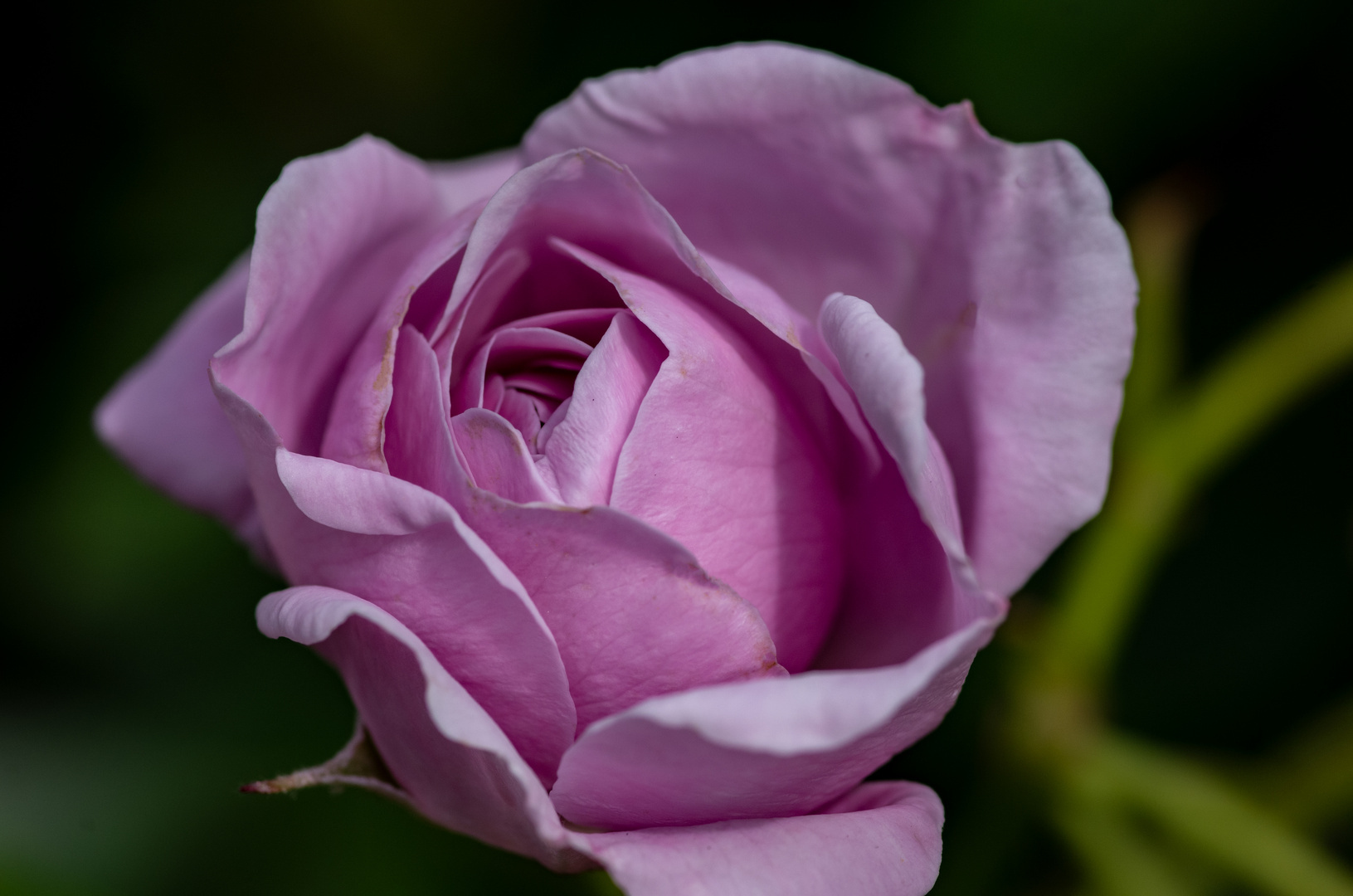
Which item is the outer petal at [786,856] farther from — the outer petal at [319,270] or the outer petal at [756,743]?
the outer petal at [319,270]

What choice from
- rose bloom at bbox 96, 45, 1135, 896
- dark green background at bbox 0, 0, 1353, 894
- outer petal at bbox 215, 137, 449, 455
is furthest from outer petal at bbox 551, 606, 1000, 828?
dark green background at bbox 0, 0, 1353, 894

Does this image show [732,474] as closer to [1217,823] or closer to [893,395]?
[893,395]

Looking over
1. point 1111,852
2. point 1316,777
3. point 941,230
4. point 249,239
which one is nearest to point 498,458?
point 941,230

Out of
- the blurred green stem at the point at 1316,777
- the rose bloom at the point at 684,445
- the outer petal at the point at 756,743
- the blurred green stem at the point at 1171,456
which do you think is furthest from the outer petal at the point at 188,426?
the blurred green stem at the point at 1316,777

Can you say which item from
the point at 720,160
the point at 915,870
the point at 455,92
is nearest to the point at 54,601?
the point at 455,92

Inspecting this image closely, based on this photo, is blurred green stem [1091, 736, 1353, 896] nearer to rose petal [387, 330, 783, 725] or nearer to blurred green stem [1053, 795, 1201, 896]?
blurred green stem [1053, 795, 1201, 896]

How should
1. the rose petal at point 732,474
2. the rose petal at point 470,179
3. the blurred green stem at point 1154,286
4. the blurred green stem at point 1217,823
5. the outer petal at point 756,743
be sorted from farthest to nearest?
the blurred green stem at point 1154,286, the blurred green stem at point 1217,823, the rose petal at point 470,179, the rose petal at point 732,474, the outer petal at point 756,743

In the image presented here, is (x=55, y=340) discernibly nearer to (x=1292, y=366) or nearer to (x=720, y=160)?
(x=720, y=160)
